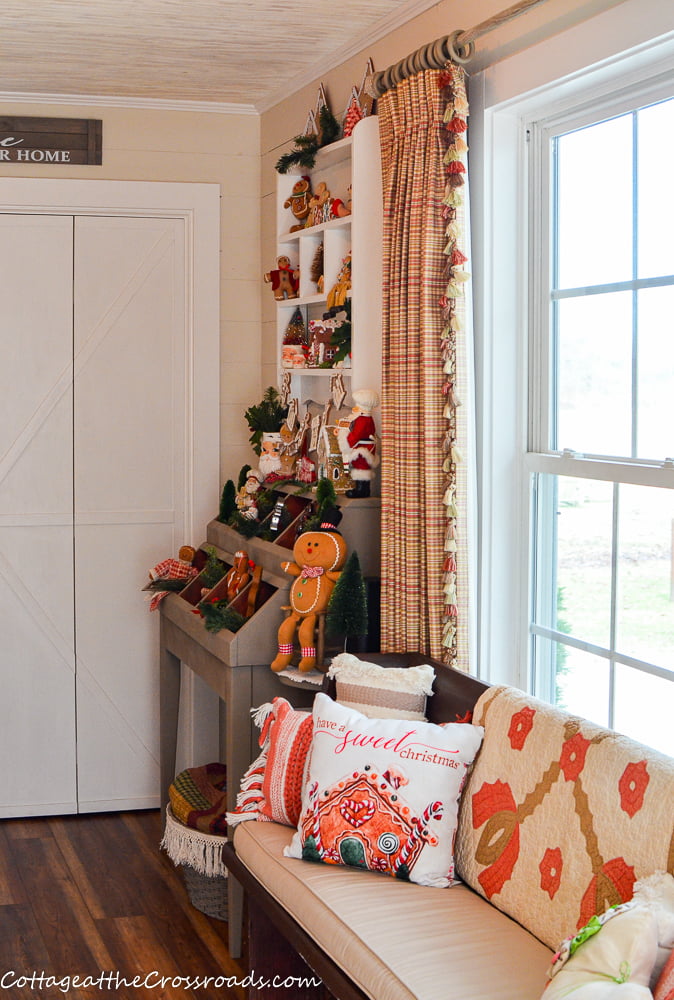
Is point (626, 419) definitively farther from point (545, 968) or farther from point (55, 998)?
point (55, 998)

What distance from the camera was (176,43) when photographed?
3213 mm

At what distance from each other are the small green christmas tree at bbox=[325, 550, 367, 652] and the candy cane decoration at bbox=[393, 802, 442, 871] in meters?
0.69

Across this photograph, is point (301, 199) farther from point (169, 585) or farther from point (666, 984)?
point (666, 984)

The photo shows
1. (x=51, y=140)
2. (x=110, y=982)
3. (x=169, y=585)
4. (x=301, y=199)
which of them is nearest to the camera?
(x=110, y=982)

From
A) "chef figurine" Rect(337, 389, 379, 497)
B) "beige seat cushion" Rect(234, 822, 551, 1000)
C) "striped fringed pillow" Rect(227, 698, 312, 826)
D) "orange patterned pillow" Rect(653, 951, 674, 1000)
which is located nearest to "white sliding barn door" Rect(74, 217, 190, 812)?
"chef figurine" Rect(337, 389, 379, 497)

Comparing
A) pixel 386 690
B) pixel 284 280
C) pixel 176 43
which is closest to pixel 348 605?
pixel 386 690

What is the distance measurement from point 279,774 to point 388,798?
34cm

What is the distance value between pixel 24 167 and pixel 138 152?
1.36ft

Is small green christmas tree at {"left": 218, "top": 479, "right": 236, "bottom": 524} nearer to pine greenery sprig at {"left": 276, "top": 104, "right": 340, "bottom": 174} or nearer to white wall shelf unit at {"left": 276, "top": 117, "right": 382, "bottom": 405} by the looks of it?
white wall shelf unit at {"left": 276, "top": 117, "right": 382, "bottom": 405}

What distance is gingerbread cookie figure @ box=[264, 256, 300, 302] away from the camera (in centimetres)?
368

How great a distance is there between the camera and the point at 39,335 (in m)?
3.97

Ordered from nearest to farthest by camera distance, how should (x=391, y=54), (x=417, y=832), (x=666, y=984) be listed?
(x=666, y=984) < (x=417, y=832) < (x=391, y=54)

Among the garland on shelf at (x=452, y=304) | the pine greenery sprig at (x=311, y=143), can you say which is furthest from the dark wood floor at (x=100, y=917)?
the pine greenery sprig at (x=311, y=143)

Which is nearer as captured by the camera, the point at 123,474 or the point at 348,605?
the point at 348,605
